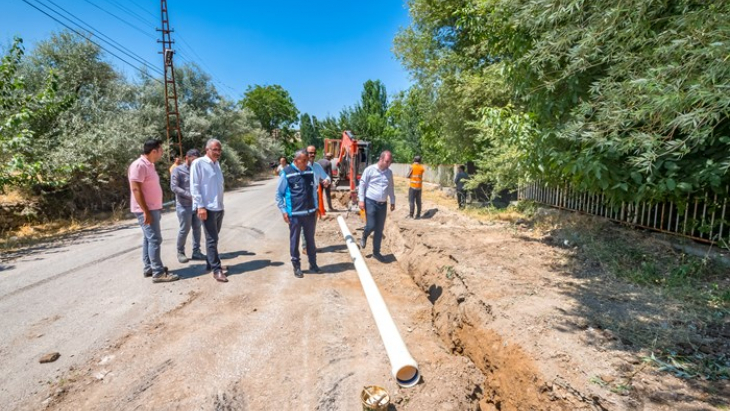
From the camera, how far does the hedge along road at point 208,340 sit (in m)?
2.77

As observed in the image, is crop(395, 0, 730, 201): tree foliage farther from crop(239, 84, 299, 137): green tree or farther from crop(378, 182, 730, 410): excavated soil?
crop(239, 84, 299, 137): green tree

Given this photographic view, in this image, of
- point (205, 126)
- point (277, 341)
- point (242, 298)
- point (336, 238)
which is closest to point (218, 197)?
point (242, 298)

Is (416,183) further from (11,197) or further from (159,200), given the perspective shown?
(11,197)

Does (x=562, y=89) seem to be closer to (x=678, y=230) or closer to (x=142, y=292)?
(x=678, y=230)

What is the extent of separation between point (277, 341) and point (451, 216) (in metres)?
7.56

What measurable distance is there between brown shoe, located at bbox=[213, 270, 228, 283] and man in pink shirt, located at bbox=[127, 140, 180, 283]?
1.72 feet

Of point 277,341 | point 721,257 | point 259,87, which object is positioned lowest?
point 277,341

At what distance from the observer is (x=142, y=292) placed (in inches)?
187

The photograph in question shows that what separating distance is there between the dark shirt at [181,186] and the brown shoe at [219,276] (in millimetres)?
1568

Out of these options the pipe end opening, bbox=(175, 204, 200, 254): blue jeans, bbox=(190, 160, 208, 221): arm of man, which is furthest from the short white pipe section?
bbox=(175, 204, 200, 254): blue jeans

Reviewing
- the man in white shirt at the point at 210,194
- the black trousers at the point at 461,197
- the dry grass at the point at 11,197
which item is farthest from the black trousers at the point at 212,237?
the black trousers at the point at 461,197

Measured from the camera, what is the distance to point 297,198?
5348 mm

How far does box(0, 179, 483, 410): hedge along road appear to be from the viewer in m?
2.77

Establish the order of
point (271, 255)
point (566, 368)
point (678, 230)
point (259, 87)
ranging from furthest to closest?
point (259, 87)
point (271, 255)
point (678, 230)
point (566, 368)
